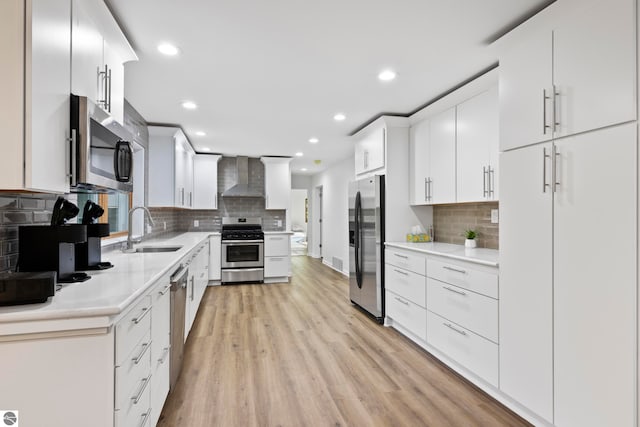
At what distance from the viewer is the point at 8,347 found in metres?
1.12

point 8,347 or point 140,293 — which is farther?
point 140,293

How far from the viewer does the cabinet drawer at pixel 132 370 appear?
1254 mm

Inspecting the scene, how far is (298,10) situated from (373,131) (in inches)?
91.6

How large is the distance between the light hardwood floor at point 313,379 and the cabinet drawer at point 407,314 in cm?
15

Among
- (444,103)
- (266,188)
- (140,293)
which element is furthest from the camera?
(266,188)

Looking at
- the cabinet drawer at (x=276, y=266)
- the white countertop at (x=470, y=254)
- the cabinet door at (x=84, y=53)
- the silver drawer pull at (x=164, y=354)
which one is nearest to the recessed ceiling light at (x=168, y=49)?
the cabinet door at (x=84, y=53)

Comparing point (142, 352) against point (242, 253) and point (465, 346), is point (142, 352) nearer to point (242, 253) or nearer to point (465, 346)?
point (465, 346)

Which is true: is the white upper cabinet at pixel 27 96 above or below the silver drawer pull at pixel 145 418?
above

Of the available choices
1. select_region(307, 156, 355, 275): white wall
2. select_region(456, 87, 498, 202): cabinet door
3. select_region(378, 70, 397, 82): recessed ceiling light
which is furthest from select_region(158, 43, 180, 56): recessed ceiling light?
select_region(307, 156, 355, 275): white wall

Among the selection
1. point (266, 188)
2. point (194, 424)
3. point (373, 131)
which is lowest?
point (194, 424)

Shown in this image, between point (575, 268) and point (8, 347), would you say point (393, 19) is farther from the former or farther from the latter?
point (8, 347)

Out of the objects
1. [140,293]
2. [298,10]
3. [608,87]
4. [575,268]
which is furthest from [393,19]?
→ [140,293]

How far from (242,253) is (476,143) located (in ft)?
13.6

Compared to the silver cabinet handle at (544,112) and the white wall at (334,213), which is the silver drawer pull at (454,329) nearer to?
the silver cabinet handle at (544,112)
